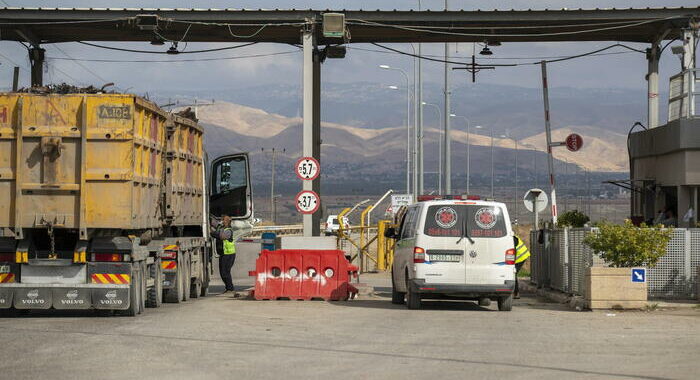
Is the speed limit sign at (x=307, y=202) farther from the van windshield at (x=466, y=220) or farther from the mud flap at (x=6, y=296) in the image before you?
the mud flap at (x=6, y=296)

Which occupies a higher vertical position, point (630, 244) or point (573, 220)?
point (573, 220)

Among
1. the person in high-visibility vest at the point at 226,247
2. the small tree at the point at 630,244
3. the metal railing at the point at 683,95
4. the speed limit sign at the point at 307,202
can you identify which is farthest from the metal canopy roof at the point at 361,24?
the small tree at the point at 630,244

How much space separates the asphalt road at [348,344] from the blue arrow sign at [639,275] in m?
0.69

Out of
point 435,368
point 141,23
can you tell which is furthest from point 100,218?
point 141,23

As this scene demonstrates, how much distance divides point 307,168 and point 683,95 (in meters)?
8.79

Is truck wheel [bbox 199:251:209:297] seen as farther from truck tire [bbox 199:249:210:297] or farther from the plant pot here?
the plant pot

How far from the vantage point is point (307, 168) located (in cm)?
2950

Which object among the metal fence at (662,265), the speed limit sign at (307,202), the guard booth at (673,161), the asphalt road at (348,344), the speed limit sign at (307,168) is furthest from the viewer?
the speed limit sign at (307,168)

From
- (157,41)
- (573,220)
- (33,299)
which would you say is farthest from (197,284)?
(573,220)

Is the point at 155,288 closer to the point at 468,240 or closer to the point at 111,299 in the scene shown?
the point at 111,299

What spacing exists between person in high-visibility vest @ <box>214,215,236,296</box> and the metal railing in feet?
34.4

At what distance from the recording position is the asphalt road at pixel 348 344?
12.8 meters

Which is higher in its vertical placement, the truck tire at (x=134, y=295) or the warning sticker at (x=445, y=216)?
the warning sticker at (x=445, y=216)

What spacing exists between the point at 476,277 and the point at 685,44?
1180 cm
